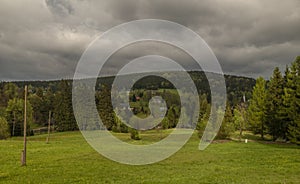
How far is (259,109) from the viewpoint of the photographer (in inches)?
2544

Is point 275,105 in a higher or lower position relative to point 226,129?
higher

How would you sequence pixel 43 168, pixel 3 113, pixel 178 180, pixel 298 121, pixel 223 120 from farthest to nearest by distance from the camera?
pixel 3 113, pixel 223 120, pixel 298 121, pixel 43 168, pixel 178 180

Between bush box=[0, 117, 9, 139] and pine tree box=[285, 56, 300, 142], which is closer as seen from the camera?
pine tree box=[285, 56, 300, 142]

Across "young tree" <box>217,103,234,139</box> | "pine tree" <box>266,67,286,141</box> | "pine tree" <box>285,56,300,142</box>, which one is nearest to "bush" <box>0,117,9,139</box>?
"young tree" <box>217,103,234,139</box>

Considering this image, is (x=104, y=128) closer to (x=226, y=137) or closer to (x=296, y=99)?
(x=226, y=137)

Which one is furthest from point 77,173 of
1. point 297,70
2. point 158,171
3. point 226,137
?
point 226,137

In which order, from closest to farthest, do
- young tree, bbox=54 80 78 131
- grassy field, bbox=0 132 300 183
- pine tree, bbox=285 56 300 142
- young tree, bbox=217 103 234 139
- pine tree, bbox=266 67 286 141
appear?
grassy field, bbox=0 132 300 183 → pine tree, bbox=285 56 300 142 → pine tree, bbox=266 67 286 141 → young tree, bbox=217 103 234 139 → young tree, bbox=54 80 78 131

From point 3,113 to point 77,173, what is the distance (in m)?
83.5

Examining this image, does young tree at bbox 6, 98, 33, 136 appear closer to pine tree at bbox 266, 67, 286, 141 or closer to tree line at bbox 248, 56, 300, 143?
tree line at bbox 248, 56, 300, 143

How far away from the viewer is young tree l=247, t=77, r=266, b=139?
63188mm

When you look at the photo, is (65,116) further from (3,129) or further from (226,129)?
(226,129)

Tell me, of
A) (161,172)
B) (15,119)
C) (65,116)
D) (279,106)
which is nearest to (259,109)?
(279,106)

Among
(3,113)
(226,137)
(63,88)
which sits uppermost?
(63,88)

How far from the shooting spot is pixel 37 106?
416 feet
